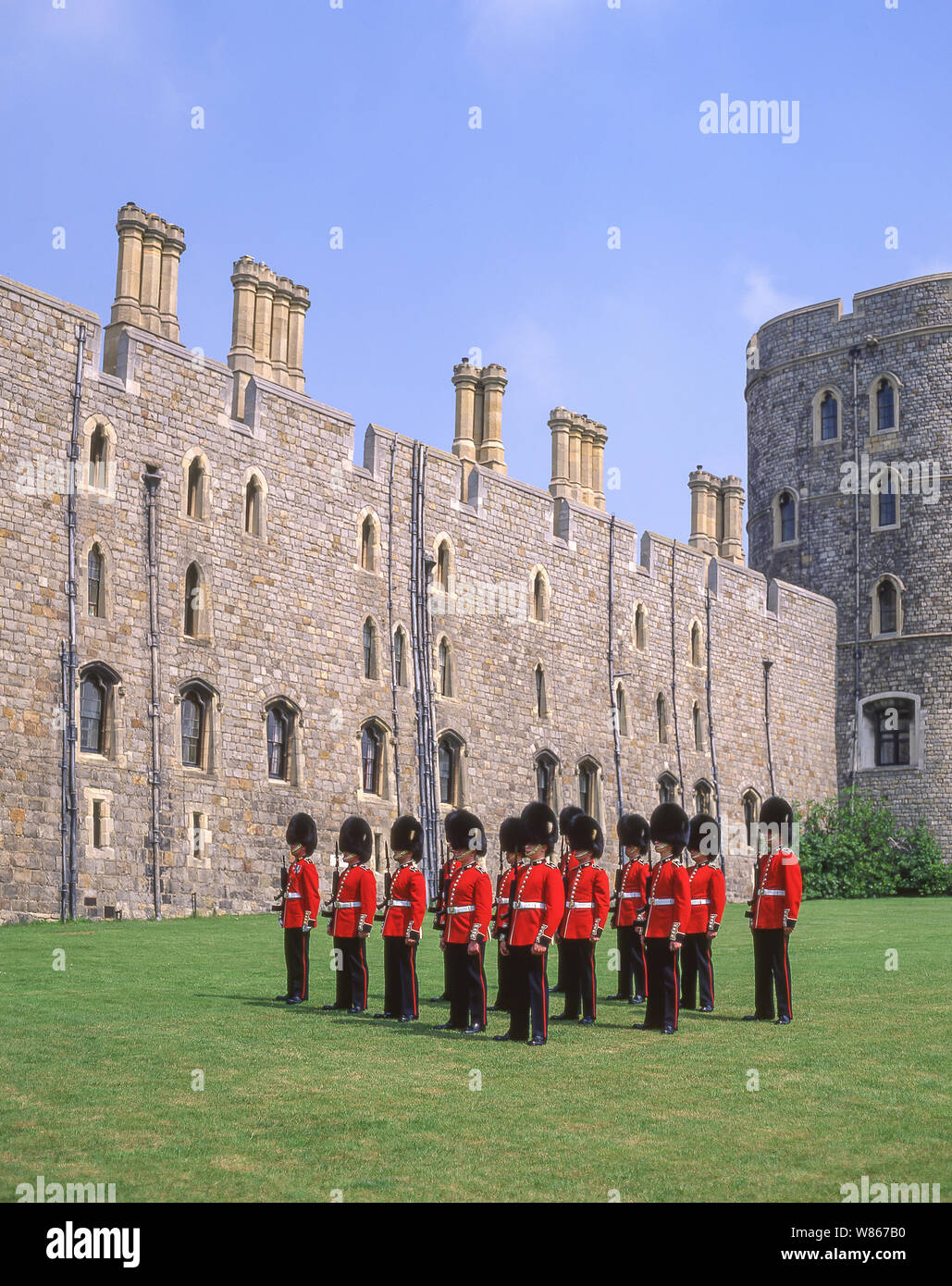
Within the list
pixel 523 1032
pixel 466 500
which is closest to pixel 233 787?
pixel 466 500

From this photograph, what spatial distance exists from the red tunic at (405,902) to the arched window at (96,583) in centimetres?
1115

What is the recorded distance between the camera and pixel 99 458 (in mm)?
22344

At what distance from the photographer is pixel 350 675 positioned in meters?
26.1

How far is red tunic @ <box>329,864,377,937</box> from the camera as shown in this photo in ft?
40.1

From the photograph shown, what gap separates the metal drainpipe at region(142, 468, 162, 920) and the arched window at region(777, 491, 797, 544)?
71.6 ft

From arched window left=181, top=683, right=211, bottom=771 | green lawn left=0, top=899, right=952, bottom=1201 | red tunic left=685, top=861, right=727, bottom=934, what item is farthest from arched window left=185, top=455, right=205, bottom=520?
red tunic left=685, top=861, right=727, bottom=934

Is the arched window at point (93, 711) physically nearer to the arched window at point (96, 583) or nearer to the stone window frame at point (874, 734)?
the arched window at point (96, 583)

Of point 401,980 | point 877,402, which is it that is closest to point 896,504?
point 877,402

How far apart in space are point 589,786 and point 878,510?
12.5 m

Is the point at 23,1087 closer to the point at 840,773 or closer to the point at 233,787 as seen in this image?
the point at 233,787

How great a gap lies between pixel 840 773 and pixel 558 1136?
33.7 metres

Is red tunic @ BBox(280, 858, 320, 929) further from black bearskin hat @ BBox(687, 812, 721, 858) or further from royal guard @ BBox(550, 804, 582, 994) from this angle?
black bearskin hat @ BBox(687, 812, 721, 858)
